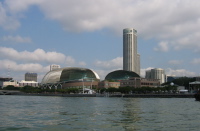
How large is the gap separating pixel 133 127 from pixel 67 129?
249 inches

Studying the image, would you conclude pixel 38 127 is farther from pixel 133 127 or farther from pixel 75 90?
pixel 75 90

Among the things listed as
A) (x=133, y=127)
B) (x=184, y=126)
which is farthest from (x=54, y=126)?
(x=184, y=126)

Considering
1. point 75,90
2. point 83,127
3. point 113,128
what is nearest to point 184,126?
point 113,128

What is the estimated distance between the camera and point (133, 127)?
2764cm

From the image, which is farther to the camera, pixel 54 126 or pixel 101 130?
pixel 54 126

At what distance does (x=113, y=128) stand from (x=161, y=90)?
15421 cm

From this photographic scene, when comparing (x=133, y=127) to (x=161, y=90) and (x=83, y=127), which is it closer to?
(x=83, y=127)

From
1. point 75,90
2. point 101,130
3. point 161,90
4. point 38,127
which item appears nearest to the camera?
point 101,130

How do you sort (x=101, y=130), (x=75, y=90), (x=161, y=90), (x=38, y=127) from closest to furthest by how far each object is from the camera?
1. (x=101, y=130)
2. (x=38, y=127)
3. (x=161, y=90)
4. (x=75, y=90)

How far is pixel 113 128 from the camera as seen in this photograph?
27234mm

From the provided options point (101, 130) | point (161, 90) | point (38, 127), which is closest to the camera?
point (101, 130)

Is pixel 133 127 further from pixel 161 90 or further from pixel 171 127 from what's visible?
pixel 161 90

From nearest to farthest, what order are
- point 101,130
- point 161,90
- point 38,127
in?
1. point 101,130
2. point 38,127
3. point 161,90

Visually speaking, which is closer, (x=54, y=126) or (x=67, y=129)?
(x=67, y=129)
